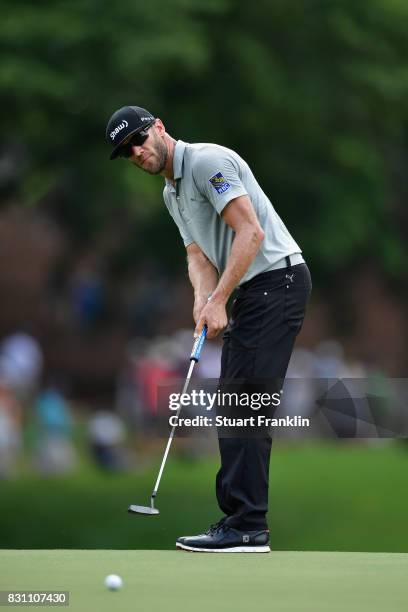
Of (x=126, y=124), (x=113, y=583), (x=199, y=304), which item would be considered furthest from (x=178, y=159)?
(x=113, y=583)

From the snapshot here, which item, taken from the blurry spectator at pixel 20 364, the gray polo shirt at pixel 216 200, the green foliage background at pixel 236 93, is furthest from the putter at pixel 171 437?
the blurry spectator at pixel 20 364

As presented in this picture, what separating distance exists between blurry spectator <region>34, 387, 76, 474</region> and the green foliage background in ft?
12.5

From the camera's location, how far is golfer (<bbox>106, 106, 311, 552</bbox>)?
7477mm

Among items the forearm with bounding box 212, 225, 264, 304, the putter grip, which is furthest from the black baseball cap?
the putter grip

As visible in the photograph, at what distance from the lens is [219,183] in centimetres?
745

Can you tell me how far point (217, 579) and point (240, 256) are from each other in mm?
1627

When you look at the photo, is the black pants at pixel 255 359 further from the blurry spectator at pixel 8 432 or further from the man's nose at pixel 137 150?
the blurry spectator at pixel 8 432

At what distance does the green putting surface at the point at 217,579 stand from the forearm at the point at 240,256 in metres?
1.27

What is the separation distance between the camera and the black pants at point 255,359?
24.9 ft

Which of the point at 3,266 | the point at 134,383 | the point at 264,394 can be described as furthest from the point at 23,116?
the point at 3,266

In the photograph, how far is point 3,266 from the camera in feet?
112

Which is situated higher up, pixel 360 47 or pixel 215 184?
pixel 360 47

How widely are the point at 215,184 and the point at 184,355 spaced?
15943mm

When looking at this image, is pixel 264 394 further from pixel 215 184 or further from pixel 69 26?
pixel 69 26
